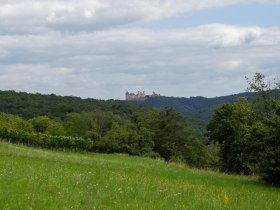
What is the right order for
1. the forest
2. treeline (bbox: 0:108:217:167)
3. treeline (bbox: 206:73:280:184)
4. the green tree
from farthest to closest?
treeline (bbox: 0:108:217:167) < the green tree < treeline (bbox: 206:73:280:184) < the forest

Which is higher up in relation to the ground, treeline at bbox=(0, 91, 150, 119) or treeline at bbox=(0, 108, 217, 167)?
treeline at bbox=(0, 91, 150, 119)

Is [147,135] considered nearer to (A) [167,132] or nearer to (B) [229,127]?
(A) [167,132]

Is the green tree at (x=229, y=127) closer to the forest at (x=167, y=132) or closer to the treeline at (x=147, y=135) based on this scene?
the forest at (x=167, y=132)

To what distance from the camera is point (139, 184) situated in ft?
50.5

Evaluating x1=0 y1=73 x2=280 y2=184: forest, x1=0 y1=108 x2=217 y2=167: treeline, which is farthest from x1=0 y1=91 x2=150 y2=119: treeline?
x1=0 y1=108 x2=217 y2=167: treeline

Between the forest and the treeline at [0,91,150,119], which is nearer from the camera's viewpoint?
the forest

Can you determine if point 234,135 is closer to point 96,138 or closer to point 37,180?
point 37,180

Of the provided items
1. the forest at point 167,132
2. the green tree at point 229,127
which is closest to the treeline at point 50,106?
the forest at point 167,132

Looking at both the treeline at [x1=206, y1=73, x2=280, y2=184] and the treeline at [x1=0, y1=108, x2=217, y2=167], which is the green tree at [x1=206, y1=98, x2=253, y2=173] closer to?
the treeline at [x1=206, y1=73, x2=280, y2=184]

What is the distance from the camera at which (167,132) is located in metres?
89.2

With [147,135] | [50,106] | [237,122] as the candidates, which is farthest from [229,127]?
[50,106]

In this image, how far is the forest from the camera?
88.2 feet

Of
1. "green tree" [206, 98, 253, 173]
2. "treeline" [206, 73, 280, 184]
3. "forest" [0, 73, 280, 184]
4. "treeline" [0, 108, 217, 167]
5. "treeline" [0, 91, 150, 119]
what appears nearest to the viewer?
"forest" [0, 73, 280, 184]

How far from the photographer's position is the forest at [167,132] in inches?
1059
